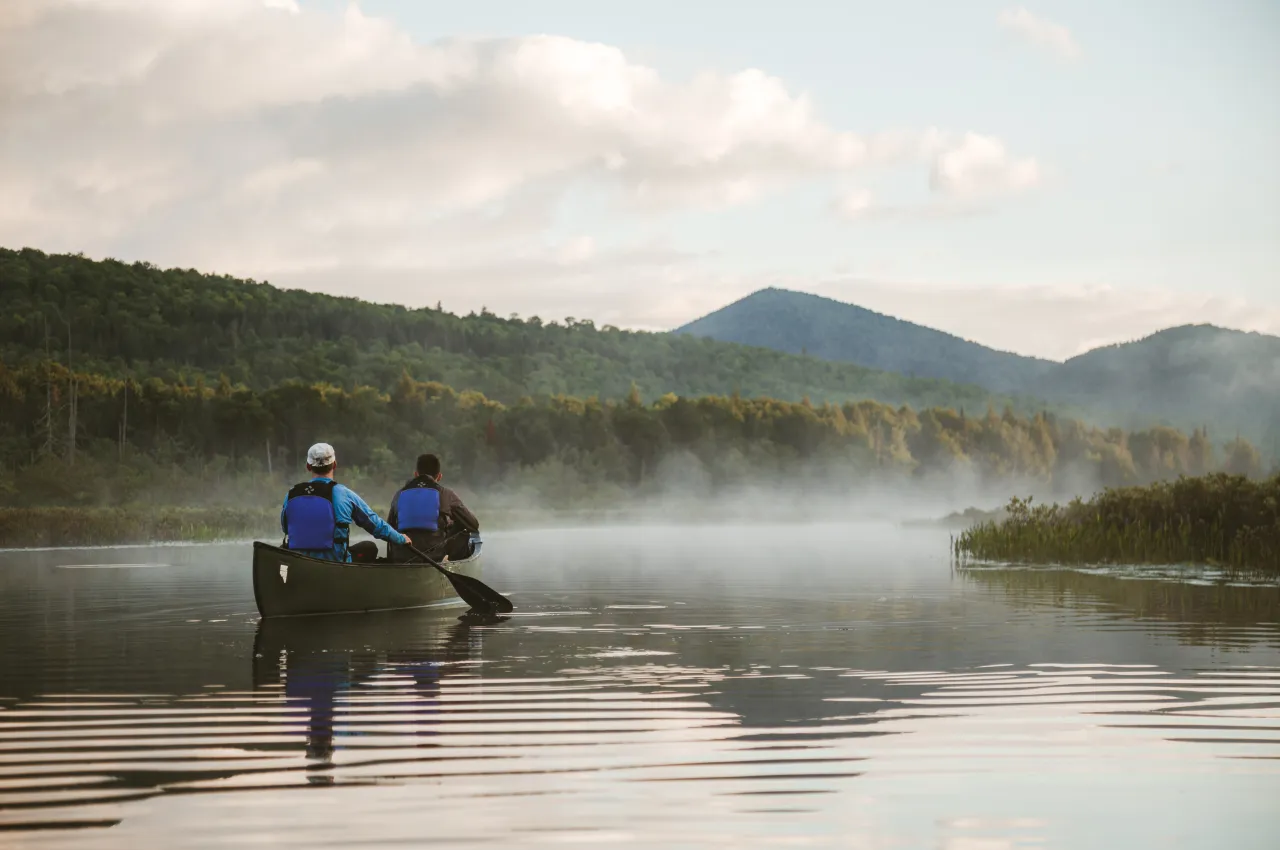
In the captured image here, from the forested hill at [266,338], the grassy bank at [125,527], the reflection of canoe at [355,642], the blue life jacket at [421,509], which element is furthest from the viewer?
the forested hill at [266,338]

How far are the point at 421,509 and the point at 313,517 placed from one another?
8.96 feet

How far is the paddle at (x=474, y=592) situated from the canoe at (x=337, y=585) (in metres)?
0.28

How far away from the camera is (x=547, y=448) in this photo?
118 metres

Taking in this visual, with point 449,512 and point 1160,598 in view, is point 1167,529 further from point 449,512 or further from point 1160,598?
point 449,512

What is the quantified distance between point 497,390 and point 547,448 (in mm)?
43798

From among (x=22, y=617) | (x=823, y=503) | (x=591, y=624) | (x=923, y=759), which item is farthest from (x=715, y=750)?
(x=823, y=503)

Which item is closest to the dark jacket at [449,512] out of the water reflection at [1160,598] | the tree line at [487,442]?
the water reflection at [1160,598]

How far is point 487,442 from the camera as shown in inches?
4523

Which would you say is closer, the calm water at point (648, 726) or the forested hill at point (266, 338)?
the calm water at point (648, 726)

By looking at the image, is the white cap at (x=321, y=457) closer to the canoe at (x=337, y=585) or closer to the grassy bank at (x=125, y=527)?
the canoe at (x=337, y=585)

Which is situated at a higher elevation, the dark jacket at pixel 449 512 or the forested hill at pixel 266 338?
the forested hill at pixel 266 338

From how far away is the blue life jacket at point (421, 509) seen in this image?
71.9ft

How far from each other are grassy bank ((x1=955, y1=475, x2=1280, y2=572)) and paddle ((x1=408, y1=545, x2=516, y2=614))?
12.8 metres

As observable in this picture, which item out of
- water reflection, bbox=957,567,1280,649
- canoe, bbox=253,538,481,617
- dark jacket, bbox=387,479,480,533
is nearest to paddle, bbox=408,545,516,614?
canoe, bbox=253,538,481,617
